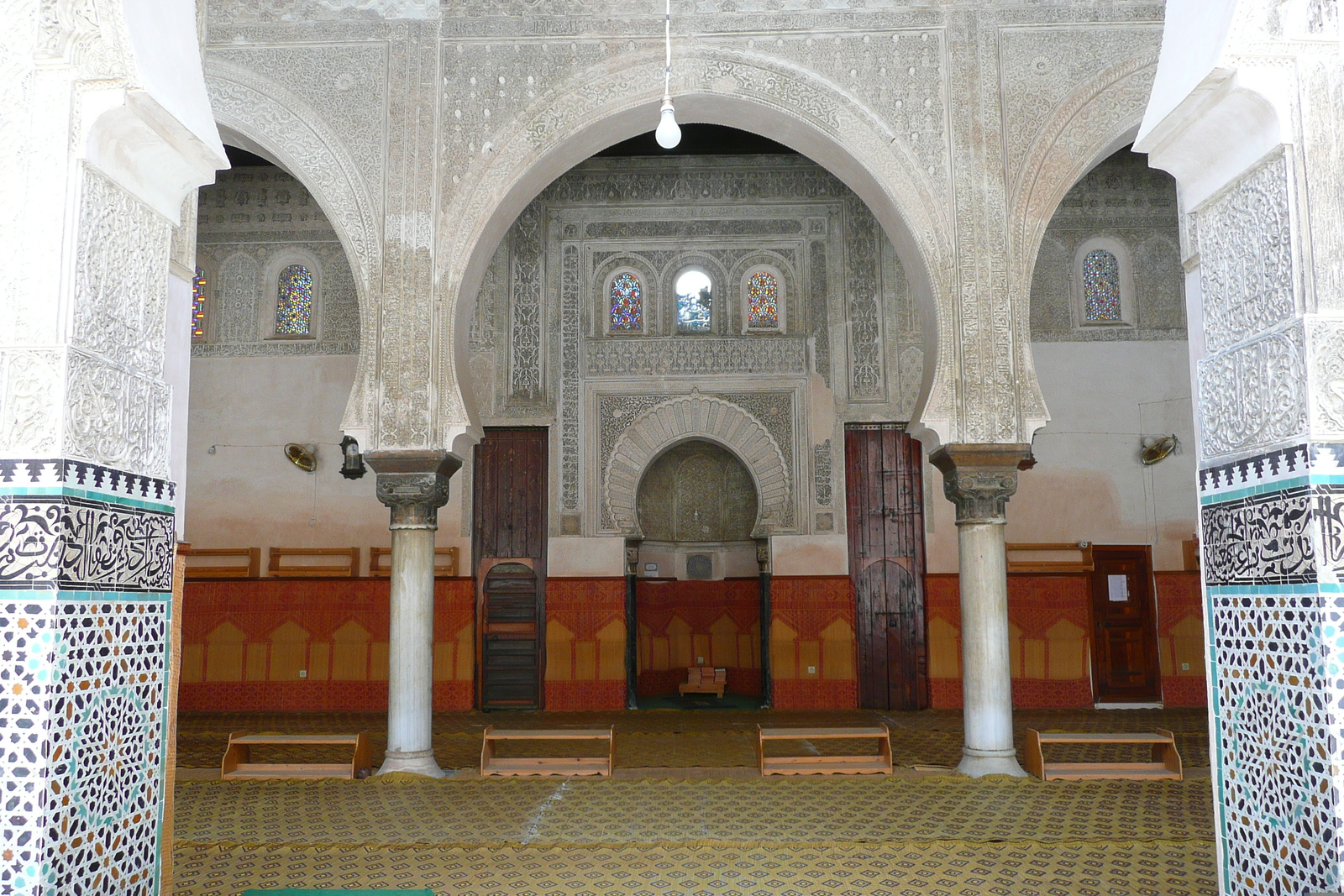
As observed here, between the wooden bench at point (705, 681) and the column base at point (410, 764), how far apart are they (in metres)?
4.37

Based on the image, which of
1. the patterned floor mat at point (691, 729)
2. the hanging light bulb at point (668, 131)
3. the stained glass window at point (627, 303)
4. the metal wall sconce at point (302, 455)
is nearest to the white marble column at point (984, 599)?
the patterned floor mat at point (691, 729)

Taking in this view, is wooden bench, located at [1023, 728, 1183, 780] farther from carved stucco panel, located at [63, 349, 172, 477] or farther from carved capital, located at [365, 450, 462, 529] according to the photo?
carved stucco panel, located at [63, 349, 172, 477]

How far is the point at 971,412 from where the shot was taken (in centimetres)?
679

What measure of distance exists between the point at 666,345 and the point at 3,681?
28.8 feet

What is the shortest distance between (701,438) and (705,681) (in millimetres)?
2494

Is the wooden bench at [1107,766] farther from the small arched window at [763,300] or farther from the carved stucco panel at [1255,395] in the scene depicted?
the small arched window at [763,300]

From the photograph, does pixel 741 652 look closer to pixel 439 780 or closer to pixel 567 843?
pixel 439 780

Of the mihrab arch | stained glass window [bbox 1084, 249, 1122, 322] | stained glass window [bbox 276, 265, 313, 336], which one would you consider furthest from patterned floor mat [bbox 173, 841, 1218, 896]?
stained glass window [bbox 1084, 249, 1122, 322]

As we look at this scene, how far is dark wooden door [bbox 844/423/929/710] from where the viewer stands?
34.6ft

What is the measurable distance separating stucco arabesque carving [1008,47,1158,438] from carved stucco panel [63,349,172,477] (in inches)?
213

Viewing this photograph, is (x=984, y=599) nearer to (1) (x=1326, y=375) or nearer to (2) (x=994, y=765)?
(2) (x=994, y=765)

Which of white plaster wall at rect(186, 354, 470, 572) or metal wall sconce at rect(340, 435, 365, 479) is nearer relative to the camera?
metal wall sconce at rect(340, 435, 365, 479)

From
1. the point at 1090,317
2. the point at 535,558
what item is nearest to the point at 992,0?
the point at 1090,317

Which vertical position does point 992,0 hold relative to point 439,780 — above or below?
above
